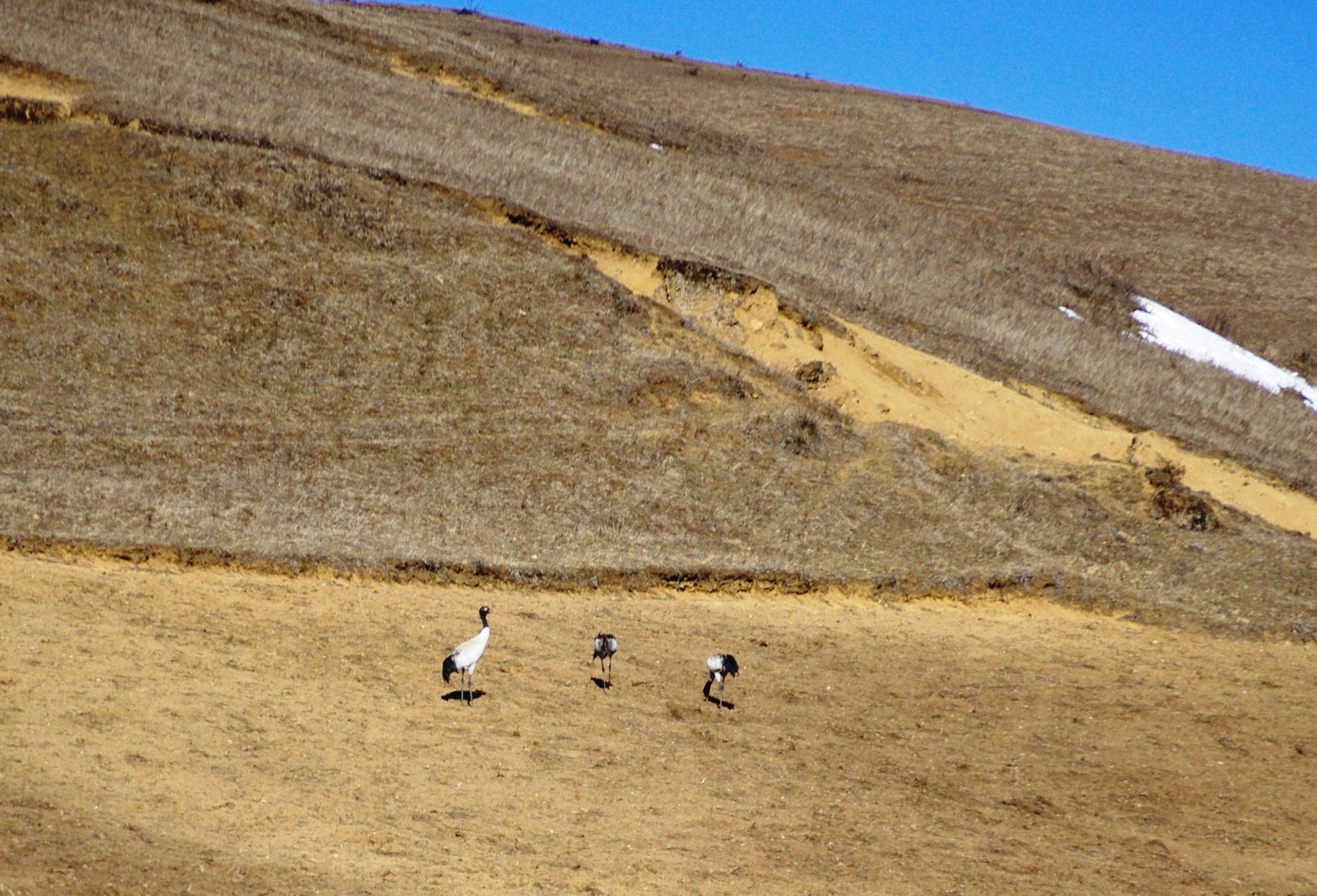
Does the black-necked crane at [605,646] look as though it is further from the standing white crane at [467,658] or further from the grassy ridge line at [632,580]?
the grassy ridge line at [632,580]

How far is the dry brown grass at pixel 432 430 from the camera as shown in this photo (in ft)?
51.7

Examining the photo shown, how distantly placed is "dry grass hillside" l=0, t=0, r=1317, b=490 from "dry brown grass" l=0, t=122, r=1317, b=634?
10.2ft

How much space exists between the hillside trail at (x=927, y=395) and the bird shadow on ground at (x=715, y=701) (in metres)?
9.32

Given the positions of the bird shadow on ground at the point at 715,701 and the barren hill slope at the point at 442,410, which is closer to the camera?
the bird shadow on ground at the point at 715,701

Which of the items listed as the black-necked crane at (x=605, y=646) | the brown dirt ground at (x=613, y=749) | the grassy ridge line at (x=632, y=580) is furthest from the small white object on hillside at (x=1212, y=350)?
the black-necked crane at (x=605, y=646)

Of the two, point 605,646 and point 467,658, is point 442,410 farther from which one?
point 467,658

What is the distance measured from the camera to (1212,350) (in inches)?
1294

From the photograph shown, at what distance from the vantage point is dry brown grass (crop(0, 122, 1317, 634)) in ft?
51.7

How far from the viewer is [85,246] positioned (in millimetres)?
20484

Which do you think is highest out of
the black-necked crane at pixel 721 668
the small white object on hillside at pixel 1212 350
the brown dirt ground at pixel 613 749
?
the small white object on hillside at pixel 1212 350

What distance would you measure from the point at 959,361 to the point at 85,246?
15291mm

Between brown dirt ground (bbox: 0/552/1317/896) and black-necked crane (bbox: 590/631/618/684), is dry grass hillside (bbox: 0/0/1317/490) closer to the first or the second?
brown dirt ground (bbox: 0/552/1317/896)

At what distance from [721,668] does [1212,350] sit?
82.5 ft

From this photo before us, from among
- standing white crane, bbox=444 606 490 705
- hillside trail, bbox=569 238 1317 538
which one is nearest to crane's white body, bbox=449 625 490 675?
standing white crane, bbox=444 606 490 705
